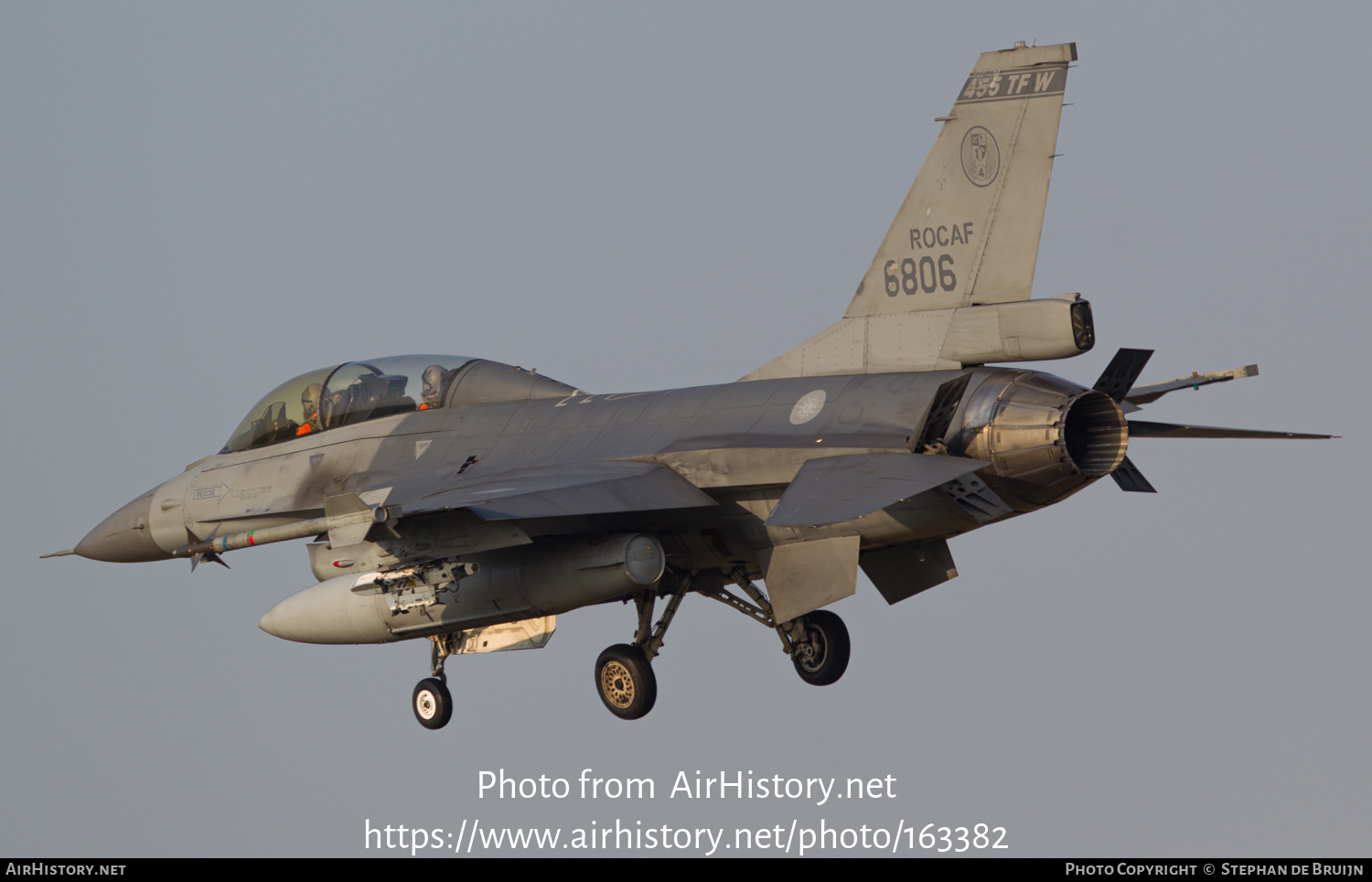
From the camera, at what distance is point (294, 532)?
1584 cm

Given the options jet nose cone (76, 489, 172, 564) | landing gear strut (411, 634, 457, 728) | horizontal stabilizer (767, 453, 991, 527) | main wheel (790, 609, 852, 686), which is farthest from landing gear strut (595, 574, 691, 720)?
jet nose cone (76, 489, 172, 564)

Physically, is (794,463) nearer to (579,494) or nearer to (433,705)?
(579,494)

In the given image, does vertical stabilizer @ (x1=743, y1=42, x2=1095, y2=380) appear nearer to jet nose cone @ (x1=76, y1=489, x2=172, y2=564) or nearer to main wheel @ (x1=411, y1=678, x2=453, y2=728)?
main wheel @ (x1=411, y1=678, x2=453, y2=728)

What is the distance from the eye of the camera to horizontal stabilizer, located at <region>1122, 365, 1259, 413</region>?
15.8m

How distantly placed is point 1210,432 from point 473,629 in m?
7.78

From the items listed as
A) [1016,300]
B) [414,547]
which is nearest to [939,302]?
[1016,300]

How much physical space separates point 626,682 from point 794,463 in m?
3.20

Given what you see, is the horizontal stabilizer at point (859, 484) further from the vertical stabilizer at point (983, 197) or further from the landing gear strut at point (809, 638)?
the landing gear strut at point (809, 638)

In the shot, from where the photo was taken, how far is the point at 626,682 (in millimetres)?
17312

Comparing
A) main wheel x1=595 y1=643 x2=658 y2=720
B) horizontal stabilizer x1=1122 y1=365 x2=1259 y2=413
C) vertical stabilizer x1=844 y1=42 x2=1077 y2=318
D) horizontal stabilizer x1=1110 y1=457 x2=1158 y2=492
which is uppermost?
vertical stabilizer x1=844 y1=42 x2=1077 y2=318

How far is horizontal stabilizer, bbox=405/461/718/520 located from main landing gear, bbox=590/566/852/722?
5.97 feet

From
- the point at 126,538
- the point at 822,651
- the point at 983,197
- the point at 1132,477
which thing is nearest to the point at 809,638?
the point at 822,651

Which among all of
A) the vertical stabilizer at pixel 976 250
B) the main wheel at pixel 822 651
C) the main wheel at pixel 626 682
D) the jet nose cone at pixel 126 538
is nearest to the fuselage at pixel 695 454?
the jet nose cone at pixel 126 538

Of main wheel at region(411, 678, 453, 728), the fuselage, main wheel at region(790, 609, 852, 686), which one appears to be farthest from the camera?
main wheel at region(411, 678, 453, 728)
